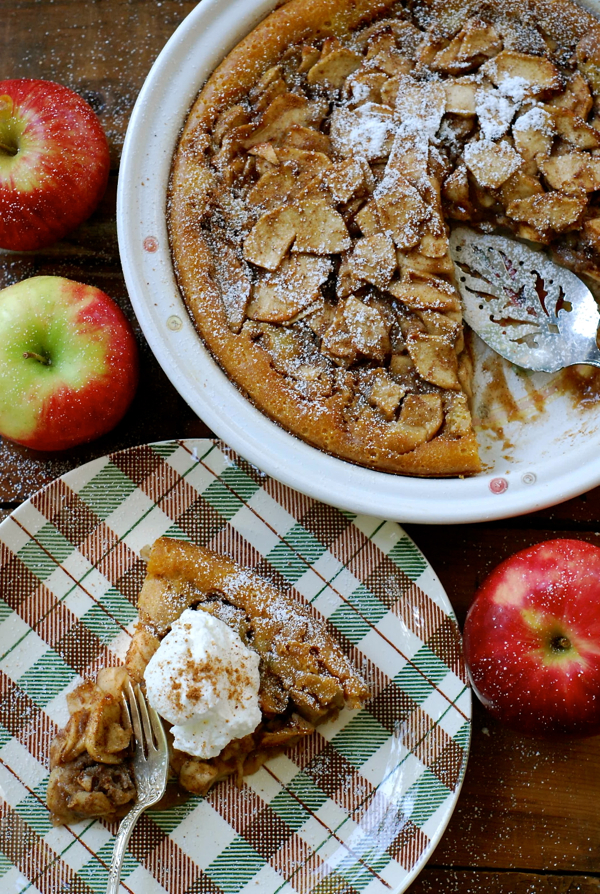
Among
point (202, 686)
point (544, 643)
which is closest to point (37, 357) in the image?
point (202, 686)

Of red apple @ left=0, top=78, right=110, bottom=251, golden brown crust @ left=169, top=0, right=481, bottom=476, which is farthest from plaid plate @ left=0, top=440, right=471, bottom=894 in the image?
red apple @ left=0, top=78, right=110, bottom=251

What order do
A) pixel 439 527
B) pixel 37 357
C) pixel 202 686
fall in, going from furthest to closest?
pixel 439 527 → pixel 37 357 → pixel 202 686

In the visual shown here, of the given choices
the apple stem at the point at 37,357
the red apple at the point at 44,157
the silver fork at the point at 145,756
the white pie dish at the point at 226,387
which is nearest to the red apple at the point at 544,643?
the white pie dish at the point at 226,387

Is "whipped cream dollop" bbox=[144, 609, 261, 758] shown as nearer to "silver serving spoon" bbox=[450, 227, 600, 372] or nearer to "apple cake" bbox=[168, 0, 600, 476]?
"apple cake" bbox=[168, 0, 600, 476]

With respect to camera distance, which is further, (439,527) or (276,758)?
(439,527)

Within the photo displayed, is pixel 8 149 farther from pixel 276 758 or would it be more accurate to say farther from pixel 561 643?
pixel 561 643

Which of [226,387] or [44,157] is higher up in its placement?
[44,157]
